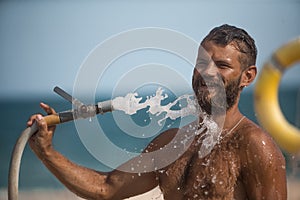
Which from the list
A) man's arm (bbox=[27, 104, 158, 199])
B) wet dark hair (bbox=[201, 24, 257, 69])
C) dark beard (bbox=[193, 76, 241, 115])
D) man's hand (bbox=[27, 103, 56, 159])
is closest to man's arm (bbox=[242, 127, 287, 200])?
dark beard (bbox=[193, 76, 241, 115])

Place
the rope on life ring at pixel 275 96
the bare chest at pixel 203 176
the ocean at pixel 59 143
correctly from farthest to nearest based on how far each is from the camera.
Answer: the ocean at pixel 59 143
the rope on life ring at pixel 275 96
the bare chest at pixel 203 176

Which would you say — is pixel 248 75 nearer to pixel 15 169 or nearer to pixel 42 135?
pixel 42 135

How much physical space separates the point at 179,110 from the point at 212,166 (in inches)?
15.7

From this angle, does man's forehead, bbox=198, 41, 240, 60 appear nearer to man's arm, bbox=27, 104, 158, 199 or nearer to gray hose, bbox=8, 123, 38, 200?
man's arm, bbox=27, 104, 158, 199

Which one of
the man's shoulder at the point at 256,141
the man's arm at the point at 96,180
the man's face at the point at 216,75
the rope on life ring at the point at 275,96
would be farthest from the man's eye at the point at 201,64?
the man's arm at the point at 96,180

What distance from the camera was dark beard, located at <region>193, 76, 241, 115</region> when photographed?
335 centimetres

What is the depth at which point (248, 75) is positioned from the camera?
3.43m

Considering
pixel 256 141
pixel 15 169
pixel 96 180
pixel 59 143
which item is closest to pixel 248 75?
pixel 256 141

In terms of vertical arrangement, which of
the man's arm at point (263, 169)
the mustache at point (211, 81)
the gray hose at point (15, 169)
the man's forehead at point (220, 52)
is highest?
the man's forehead at point (220, 52)

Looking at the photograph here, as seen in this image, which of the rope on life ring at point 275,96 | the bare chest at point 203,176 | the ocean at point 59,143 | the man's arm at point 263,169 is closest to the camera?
the man's arm at point 263,169

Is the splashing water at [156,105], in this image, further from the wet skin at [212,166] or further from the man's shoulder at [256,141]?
the man's shoulder at [256,141]

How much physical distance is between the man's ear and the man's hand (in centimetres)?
86

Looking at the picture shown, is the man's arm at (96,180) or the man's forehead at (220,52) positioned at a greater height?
the man's forehead at (220,52)

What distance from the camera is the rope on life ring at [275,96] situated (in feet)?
11.8
